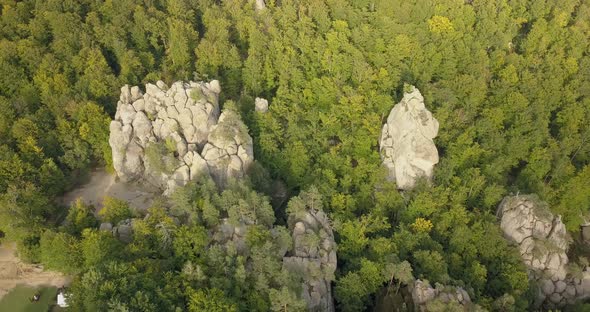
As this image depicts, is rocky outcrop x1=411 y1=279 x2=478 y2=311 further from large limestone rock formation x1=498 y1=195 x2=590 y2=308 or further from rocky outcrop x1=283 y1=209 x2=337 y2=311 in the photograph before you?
large limestone rock formation x1=498 y1=195 x2=590 y2=308

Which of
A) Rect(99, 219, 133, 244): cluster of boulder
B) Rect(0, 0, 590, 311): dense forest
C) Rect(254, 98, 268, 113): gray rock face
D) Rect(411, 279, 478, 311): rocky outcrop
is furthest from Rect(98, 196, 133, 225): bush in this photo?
Rect(411, 279, 478, 311): rocky outcrop

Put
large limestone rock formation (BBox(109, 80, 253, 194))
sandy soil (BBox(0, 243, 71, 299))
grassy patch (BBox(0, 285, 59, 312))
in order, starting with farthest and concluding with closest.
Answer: large limestone rock formation (BBox(109, 80, 253, 194)), sandy soil (BBox(0, 243, 71, 299)), grassy patch (BBox(0, 285, 59, 312))

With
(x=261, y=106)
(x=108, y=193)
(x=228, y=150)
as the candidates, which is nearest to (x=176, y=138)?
(x=228, y=150)

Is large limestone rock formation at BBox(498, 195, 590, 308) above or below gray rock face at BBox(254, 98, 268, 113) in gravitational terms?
below

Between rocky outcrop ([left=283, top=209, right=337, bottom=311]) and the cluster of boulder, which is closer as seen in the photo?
→ rocky outcrop ([left=283, top=209, right=337, bottom=311])

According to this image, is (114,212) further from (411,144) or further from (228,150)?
(411,144)

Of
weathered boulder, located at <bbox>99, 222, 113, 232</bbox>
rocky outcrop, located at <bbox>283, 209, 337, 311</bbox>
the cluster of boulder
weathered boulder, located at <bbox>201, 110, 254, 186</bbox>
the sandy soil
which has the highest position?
weathered boulder, located at <bbox>201, 110, 254, 186</bbox>

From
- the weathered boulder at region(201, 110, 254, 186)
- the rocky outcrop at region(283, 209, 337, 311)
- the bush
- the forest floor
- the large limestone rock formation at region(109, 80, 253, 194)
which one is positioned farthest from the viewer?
the forest floor

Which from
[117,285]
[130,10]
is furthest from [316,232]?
[130,10]
